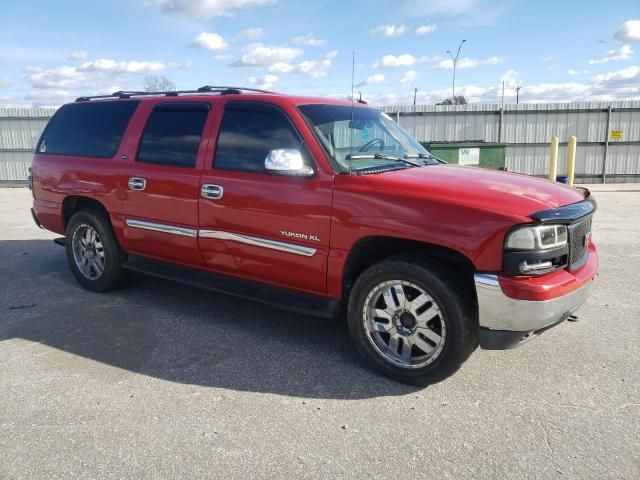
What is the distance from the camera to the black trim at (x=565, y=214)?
308 centimetres

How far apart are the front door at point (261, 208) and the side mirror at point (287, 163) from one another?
0.06 meters

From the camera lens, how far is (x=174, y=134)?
15.3 ft

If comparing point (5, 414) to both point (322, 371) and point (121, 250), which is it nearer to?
point (322, 371)

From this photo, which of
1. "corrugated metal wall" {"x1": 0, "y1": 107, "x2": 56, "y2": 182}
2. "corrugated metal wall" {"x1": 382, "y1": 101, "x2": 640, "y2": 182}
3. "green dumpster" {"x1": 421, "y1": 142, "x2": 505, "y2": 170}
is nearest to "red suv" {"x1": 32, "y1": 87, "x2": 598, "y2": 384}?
"green dumpster" {"x1": 421, "y1": 142, "x2": 505, "y2": 170}

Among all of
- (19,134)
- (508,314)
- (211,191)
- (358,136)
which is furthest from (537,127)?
(19,134)

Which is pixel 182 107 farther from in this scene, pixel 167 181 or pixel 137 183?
pixel 137 183

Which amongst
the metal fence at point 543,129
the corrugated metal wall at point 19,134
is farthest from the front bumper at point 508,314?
the corrugated metal wall at point 19,134

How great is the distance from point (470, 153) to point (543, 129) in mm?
7291

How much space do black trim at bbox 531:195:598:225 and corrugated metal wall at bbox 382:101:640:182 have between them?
1488cm

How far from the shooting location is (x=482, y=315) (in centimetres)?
319

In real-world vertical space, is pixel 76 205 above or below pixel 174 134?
below

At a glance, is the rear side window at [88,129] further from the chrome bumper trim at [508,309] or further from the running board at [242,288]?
the chrome bumper trim at [508,309]

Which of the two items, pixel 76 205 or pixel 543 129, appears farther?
pixel 543 129

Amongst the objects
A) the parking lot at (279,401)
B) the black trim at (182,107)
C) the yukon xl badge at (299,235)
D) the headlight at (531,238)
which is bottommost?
the parking lot at (279,401)
